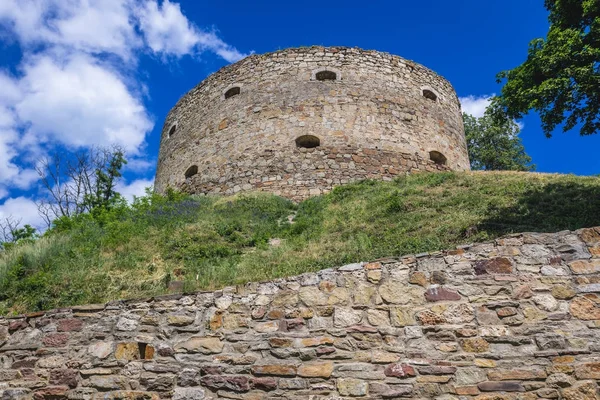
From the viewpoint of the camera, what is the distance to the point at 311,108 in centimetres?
1195

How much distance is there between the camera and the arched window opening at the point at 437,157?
40.9 ft

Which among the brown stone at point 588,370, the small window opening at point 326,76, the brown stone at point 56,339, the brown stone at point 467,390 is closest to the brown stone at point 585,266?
the brown stone at point 588,370

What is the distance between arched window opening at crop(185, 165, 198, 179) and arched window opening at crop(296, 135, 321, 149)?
9.36 feet

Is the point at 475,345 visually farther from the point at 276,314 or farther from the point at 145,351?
the point at 145,351

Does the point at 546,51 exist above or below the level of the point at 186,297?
above

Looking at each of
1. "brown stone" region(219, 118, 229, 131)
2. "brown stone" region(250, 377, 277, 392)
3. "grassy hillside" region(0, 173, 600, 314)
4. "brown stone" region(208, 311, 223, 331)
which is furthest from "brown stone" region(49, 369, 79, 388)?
"brown stone" region(219, 118, 229, 131)

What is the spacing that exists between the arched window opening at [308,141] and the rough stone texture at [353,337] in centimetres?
773

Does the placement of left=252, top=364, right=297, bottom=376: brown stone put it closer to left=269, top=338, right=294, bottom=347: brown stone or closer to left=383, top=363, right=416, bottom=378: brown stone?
left=269, top=338, right=294, bottom=347: brown stone

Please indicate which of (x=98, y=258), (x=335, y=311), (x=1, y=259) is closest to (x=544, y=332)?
(x=335, y=311)

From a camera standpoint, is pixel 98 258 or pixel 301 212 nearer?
pixel 98 258

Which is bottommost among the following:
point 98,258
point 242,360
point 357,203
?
point 242,360

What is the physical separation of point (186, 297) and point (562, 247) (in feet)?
10.9

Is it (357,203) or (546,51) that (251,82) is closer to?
(357,203)

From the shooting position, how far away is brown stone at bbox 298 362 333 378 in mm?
3684
